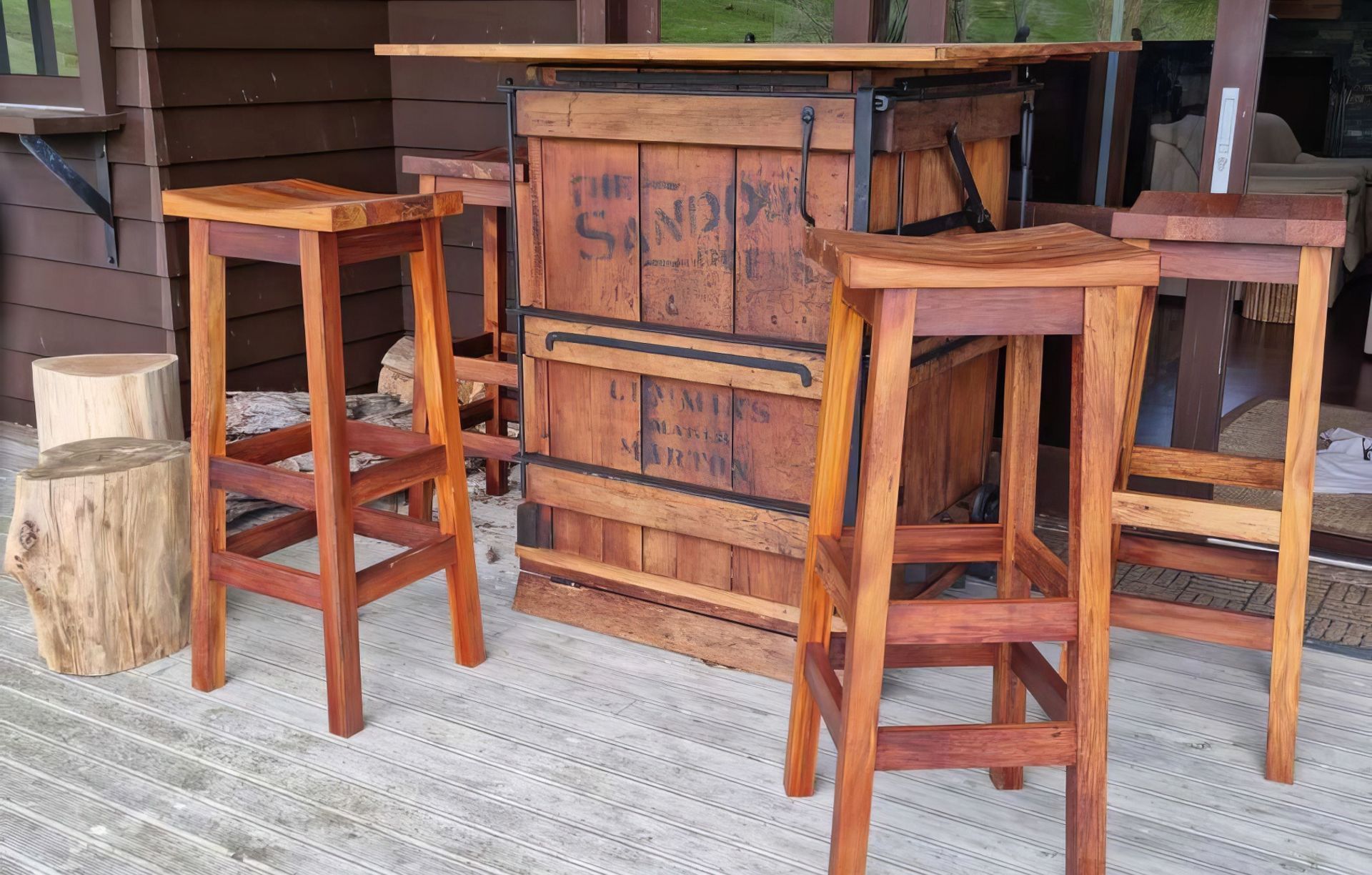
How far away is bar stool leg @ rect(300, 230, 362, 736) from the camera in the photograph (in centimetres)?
203

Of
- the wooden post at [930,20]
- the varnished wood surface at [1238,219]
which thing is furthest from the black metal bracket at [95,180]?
the varnished wood surface at [1238,219]

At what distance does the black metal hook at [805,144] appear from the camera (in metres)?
2.09

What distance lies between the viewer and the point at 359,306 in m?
4.17

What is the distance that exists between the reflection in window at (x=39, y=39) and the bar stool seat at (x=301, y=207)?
5.72 feet

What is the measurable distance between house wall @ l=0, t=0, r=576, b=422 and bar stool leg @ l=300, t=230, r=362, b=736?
1751mm

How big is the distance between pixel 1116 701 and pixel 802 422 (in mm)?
801

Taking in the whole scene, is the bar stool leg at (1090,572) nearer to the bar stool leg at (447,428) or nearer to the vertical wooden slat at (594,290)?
the vertical wooden slat at (594,290)

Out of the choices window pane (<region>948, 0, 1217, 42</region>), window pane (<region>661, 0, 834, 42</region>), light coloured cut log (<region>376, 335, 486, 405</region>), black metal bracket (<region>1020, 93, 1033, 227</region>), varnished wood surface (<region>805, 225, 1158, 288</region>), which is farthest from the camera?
light coloured cut log (<region>376, 335, 486, 405</region>)

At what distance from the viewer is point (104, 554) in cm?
232

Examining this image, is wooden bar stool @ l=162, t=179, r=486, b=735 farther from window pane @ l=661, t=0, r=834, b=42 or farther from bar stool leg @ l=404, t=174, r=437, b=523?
window pane @ l=661, t=0, r=834, b=42

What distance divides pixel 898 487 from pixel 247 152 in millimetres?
2876

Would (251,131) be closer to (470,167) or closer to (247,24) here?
(247,24)

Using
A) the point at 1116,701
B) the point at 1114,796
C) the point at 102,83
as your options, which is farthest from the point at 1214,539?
the point at 102,83

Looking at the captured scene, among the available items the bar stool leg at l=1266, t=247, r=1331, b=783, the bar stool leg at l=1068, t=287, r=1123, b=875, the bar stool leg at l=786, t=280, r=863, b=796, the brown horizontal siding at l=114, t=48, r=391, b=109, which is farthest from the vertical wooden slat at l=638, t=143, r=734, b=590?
the brown horizontal siding at l=114, t=48, r=391, b=109
